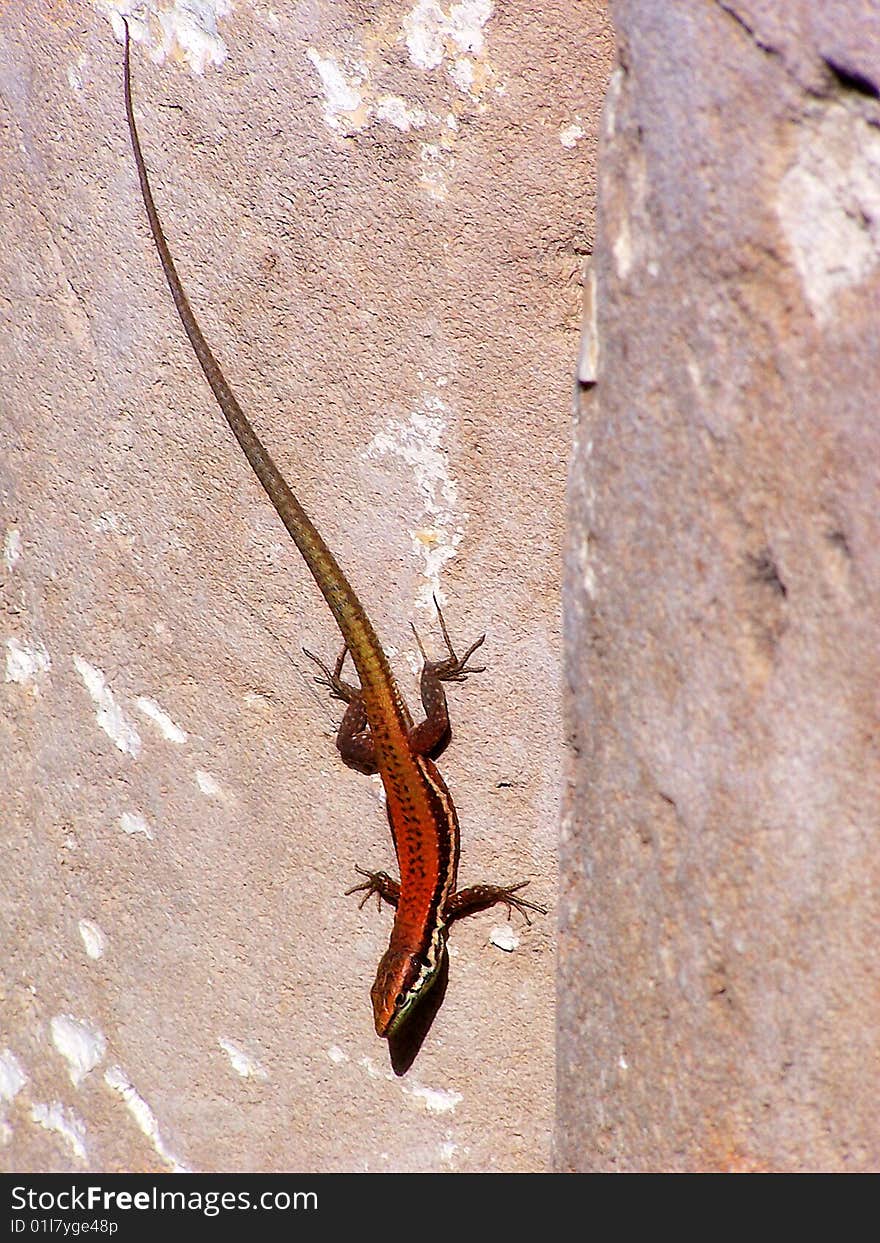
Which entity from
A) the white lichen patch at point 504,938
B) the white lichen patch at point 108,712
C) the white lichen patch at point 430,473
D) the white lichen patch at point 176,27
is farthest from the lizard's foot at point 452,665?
the white lichen patch at point 176,27

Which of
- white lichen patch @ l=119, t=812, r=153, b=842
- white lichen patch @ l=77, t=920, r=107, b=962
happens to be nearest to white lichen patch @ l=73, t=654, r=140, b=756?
white lichen patch @ l=119, t=812, r=153, b=842

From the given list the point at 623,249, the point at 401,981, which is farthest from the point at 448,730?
the point at 623,249

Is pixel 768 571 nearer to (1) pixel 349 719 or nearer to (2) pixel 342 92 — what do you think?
(1) pixel 349 719

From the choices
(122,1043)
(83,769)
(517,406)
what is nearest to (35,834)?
(83,769)

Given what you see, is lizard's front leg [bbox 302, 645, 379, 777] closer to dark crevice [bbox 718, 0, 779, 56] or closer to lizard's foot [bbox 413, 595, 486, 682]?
lizard's foot [bbox 413, 595, 486, 682]

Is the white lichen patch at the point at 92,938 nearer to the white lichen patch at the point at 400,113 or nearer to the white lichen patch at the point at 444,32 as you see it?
the white lichen patch at the point at 400,113
